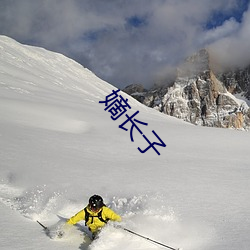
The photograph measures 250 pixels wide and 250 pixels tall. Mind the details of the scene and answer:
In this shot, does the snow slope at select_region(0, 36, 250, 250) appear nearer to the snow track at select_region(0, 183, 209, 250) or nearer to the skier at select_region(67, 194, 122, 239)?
the snow track at select_region(0, 183, 209, 250)

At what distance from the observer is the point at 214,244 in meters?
5.23

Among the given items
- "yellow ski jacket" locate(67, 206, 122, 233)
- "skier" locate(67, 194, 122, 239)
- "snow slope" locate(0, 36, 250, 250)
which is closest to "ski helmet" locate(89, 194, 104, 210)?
"skier" locate(67, 194, 122, 239)

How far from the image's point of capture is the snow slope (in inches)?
223

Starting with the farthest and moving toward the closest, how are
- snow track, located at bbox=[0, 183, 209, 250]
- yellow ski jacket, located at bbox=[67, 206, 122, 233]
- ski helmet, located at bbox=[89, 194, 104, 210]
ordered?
yellow ski jacket, located at bbox=[67, 206, 122, 233], ski helmet, located at bbox=[89, 194, 104, 210], snow track, located at bbox=[0, 183, 209, 250]

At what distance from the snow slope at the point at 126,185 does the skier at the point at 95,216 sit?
8.4 inches

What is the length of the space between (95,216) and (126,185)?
8.00ft

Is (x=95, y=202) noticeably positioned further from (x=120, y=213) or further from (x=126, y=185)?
(x=126, y=185)

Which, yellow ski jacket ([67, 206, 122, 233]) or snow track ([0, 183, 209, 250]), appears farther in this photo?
yellow ski jacket ([67, 206, 122, 233])

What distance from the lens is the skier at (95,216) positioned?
5.97m

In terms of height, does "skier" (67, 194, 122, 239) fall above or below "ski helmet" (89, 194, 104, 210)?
below

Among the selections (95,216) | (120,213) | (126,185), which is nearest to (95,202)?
(95,216)

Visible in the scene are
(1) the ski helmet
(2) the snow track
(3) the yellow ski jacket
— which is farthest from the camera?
(3) the yellow ski jacket

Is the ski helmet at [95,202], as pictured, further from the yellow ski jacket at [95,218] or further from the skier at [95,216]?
the yellow ski jacket at [95,218]

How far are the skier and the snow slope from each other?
0.21 meters
